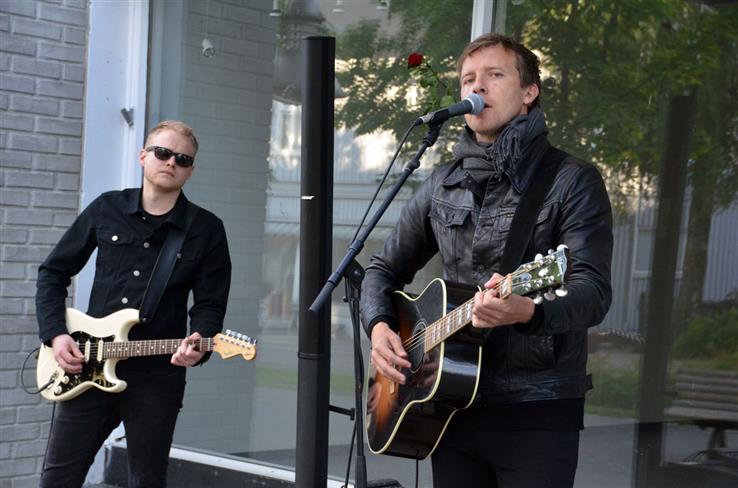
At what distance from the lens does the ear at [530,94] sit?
285 cm

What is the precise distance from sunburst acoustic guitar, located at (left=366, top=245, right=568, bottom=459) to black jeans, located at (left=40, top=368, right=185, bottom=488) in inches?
46.5

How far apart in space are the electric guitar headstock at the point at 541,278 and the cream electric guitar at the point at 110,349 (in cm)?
185

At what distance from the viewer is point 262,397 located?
589 centimetres

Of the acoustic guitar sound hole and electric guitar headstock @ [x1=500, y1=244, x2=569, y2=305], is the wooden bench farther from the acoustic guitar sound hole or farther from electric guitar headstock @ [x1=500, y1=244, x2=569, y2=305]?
electric guitar headstock @ [x1=500, y1=244, x2=569, y2=305]

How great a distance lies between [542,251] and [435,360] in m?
0.42

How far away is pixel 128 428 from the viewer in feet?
13.3

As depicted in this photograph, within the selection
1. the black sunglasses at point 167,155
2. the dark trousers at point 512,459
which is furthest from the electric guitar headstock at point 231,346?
the dark trousers at point 512,459

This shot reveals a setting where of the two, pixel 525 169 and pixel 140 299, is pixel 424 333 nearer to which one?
pixel 525 169

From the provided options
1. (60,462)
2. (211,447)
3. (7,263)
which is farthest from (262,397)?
(60,462)

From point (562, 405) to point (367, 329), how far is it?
2.51 ft

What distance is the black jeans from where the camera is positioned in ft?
13.2

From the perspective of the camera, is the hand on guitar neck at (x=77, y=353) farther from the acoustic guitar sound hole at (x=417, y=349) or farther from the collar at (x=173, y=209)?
the acoustic guitar sound hole at (x=417, y=349)

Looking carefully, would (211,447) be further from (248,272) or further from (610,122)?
(610,122)

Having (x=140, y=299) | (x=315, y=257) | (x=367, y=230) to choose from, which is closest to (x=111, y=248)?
(x=140, y=299)
